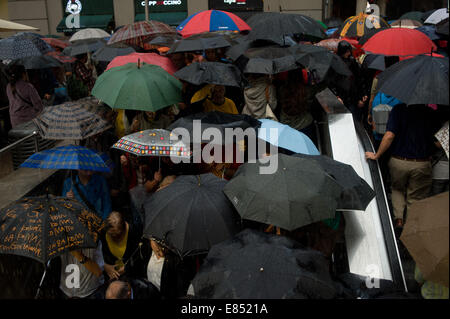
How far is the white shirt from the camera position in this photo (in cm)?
453

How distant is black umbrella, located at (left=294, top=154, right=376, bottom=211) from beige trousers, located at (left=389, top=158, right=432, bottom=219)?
0.96m

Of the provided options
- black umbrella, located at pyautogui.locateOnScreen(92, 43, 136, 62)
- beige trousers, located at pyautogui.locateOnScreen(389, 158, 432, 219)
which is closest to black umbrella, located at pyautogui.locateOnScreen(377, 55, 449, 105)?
beige trousers, located at pyautogui.locateOnScreen(389, 158, 432, 219)

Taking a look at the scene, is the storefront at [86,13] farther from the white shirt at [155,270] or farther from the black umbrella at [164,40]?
the white shirt at [155,270]

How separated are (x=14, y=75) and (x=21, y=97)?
0.38m

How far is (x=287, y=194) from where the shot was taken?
4.27 m

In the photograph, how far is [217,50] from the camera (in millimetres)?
7680

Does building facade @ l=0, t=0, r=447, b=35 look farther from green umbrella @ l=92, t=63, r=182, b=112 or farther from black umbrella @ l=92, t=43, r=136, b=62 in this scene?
green umbrella @ l=92, t=63, r=182, b=112

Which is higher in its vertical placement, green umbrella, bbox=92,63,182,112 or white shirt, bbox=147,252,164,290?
green umbrella, bbox=92,63,182,112

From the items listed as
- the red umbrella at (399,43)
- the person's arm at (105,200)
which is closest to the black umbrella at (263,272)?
the person's arm at (105,200)

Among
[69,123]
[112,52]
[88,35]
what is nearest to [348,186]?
[69,123]

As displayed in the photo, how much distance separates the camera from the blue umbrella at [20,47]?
832cm

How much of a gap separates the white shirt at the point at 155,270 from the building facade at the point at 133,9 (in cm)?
1816

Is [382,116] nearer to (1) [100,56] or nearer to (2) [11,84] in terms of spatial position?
(1) [100,56]
